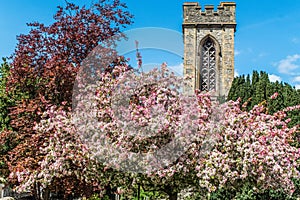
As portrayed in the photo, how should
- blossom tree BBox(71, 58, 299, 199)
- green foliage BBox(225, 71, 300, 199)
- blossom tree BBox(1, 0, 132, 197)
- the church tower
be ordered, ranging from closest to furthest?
blossom tree BBox(71, 58, 299, 199)
blossom tree BBox(1, 0, 132, 197)
green foliage BBox(225, 71, 300, 199)
the church tower

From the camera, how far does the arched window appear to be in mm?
19281

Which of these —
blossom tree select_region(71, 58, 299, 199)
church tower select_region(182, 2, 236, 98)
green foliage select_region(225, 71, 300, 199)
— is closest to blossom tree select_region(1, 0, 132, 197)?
blossom tree select_region(71, 58, 299, 199)

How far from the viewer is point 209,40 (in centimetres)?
1961

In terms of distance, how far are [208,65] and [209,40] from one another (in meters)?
1.38

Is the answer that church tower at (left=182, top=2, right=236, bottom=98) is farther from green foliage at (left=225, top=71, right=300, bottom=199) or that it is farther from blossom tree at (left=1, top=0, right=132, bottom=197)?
blossom tree at (left=1, top=0, right=132, bottom=197)

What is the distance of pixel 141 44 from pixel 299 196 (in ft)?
22.7

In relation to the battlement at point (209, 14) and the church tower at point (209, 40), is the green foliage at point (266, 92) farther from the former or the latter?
the battlement at point (209, 14)

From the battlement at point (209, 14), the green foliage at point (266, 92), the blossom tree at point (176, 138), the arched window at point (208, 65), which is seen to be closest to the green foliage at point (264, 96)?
the green foliage at point (266, 92)

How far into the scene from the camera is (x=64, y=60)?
7.98m

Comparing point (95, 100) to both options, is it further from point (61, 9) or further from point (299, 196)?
point (299, 196)

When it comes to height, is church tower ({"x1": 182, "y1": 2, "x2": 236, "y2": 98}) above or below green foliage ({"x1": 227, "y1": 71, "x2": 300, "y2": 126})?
above

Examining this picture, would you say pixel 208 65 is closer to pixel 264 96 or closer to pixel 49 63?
pixel 264 96

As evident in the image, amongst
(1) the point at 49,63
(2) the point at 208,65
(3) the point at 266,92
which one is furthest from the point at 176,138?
(2) the point at 208,65

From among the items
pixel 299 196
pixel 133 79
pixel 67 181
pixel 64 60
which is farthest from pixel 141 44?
pixel 299 196
